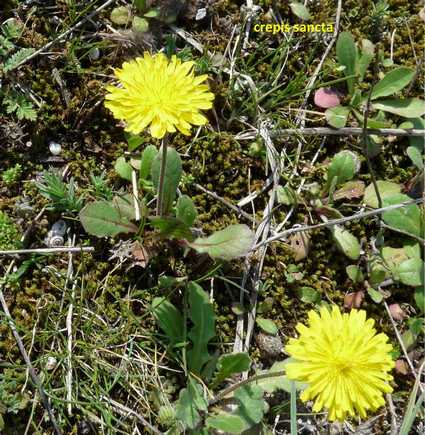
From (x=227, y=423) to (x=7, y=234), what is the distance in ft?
3.77

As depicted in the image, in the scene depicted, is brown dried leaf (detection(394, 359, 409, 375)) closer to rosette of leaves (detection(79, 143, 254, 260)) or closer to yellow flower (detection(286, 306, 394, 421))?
yellow flower (detection(286, 306, 394, 421))

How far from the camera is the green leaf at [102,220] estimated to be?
7.78ft

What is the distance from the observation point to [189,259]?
255cm

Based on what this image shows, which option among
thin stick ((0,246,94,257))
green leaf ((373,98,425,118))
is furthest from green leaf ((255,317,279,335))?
green leaf ((373,98,425,118))

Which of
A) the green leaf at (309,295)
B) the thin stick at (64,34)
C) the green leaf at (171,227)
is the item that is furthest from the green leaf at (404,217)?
the thin stick at (64,34)

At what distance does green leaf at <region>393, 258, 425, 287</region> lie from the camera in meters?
2.66

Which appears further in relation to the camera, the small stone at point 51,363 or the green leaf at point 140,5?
the green leaf at point 140,5

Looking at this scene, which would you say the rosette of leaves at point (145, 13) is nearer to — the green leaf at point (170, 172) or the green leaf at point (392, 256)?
the green leaf at point (170, 172)

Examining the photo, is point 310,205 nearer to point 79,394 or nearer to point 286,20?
point 286,20

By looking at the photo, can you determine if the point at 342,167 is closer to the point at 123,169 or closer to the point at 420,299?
the point at 420,299

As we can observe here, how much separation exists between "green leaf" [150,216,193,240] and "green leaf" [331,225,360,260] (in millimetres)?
685

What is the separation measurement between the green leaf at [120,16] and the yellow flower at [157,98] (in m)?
0.67

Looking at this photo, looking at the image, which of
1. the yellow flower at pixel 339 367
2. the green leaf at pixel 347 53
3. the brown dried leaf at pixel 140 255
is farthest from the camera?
the green leaf at pixel 347 53

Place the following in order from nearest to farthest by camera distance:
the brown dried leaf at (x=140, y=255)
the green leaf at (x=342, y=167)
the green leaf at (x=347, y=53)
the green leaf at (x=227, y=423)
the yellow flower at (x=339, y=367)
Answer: the yellow flower at (x=339, y=367), the green leaf at (x=227, y=423), the brown dried leaf at (x=140, y=255), the green leaf at (x=342, y=167), the green leaf at (x=347, y=53)
